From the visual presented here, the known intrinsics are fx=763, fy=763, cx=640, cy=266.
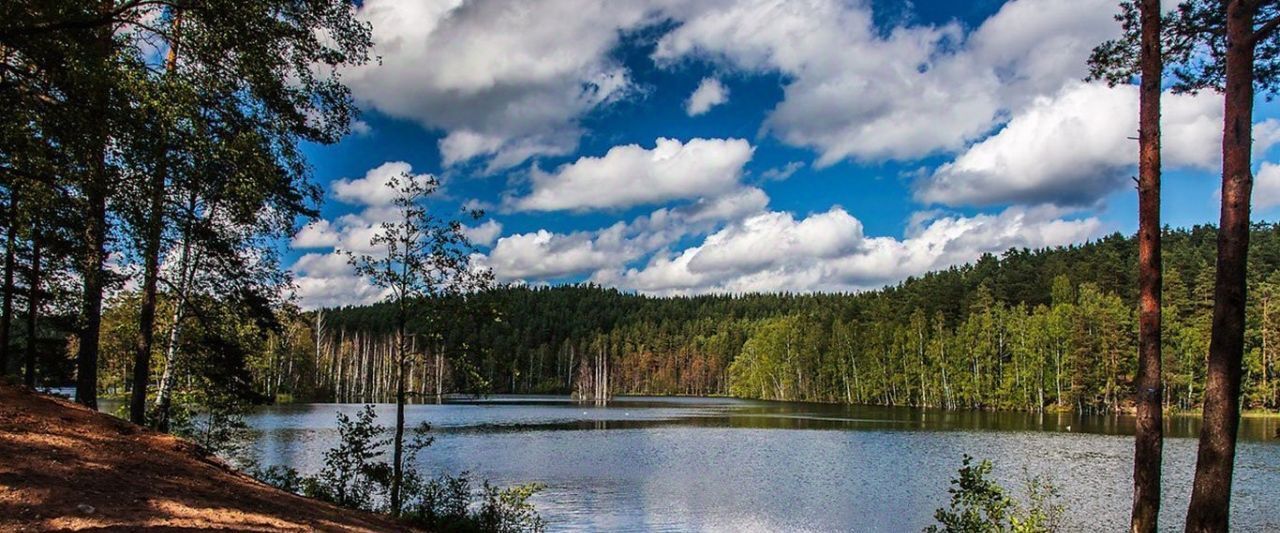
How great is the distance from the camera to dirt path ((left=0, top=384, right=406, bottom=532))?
698 cm

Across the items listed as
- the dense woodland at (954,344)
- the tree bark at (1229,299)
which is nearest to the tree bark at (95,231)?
the dense woodland at (954,344)

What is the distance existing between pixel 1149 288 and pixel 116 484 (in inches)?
460

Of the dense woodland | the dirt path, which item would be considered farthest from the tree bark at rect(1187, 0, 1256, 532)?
the dense woodland

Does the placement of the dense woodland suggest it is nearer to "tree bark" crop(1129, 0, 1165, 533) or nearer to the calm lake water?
the calm lake water

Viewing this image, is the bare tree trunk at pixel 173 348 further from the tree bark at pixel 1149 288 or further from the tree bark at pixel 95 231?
the tree bark at pixel 1149 288

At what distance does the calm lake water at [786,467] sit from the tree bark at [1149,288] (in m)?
10.7

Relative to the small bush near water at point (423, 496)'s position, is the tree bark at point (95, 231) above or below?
above

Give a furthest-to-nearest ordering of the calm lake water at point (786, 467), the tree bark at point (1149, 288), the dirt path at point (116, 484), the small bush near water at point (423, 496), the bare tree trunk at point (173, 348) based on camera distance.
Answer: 1. the calm lake water at point (786, 467)
2. the bare tree trunk at point (173, 348)
3. the small bush near water at point (423, 496)
4. the tree bark at point (1149, 288)
5. the dirt path at point (116, 484)

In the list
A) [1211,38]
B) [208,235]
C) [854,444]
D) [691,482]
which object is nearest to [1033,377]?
[854,444]

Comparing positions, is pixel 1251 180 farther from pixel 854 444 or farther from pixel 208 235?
pixel 854 444

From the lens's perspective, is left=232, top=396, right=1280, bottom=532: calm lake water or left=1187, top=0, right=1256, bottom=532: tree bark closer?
left=1187, top=0, right=1256, bottom=532: tree bark

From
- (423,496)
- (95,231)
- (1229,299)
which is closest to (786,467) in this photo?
(423,496)

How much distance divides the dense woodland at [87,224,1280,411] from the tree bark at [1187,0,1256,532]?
36.4ft

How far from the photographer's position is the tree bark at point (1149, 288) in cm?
859
